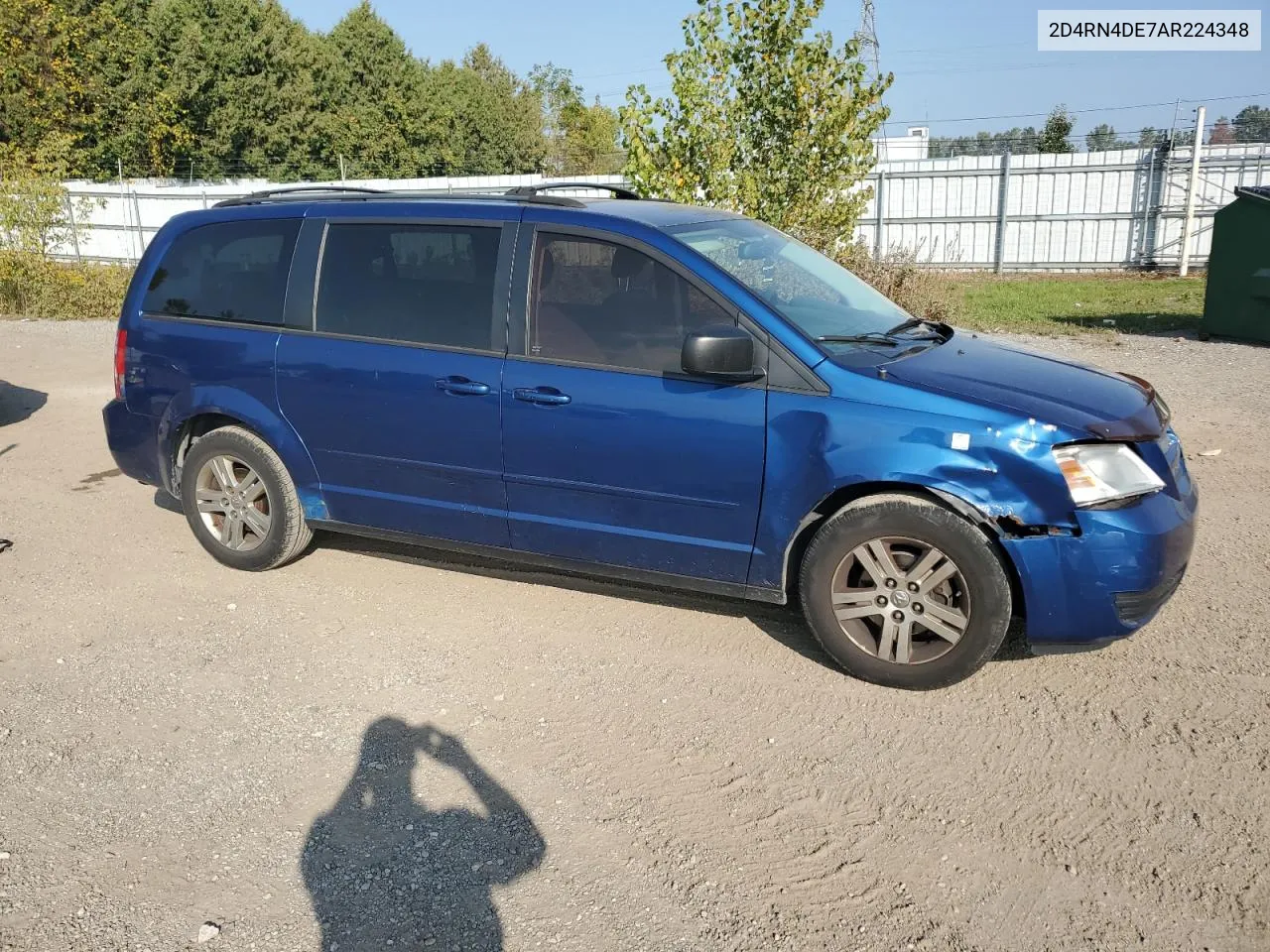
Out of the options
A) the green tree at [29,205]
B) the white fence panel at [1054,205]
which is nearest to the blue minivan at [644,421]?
the green tree at [29,205]

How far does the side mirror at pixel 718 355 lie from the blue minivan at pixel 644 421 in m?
0.01

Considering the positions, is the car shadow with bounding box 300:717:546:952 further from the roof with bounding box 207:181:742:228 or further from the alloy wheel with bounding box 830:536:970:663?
the roof with bounding box 207:181:742:228

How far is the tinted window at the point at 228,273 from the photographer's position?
5344 mm

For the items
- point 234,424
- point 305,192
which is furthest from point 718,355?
point 305,192

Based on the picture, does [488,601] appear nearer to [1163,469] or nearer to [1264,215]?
[1163,469]

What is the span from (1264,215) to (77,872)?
12.8 metres

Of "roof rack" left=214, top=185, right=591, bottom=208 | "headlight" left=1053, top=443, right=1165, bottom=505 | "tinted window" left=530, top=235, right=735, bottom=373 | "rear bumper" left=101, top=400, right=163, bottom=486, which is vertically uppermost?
"roof rack" left=214, top=185, right=591, bottom=208

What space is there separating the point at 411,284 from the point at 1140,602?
343cm

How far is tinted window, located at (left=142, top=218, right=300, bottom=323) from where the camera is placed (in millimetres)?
5344

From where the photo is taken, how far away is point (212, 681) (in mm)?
Result: 4395

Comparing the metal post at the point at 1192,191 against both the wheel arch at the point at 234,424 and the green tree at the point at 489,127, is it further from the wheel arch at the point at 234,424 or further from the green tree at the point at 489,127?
the green tree at the point at 489,127

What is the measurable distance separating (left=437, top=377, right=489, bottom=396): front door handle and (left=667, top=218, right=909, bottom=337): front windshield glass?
1.08 meters

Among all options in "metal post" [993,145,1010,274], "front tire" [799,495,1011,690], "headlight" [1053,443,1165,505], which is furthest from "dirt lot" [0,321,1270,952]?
"metal post" [993,145,1010,274]

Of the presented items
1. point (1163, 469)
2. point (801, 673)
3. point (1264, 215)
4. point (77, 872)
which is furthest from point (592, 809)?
point (1264, 215)
